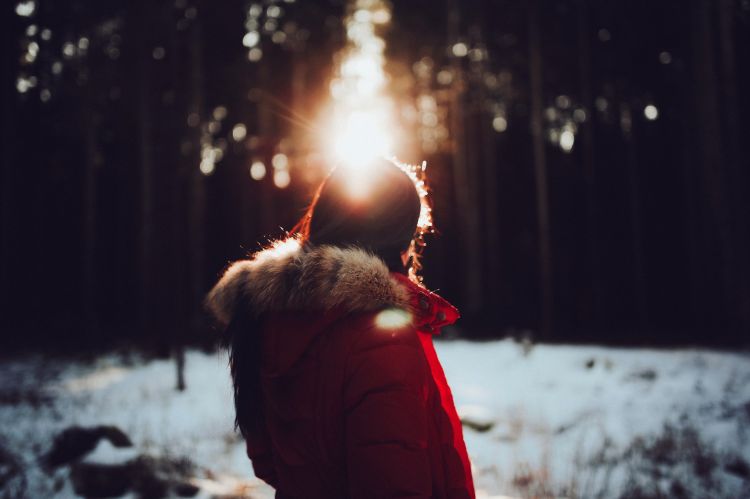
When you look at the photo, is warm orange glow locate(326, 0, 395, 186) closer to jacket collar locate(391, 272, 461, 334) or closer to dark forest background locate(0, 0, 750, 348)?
dark forest background locate(0, 0, 750, 348)

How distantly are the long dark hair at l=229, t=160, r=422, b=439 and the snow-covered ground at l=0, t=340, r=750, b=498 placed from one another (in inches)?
81.3

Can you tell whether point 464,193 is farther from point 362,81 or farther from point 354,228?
point 354,228

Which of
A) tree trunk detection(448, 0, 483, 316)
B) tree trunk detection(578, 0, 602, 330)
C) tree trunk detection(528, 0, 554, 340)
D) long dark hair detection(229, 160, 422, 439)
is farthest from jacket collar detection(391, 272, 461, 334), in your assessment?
tree trunk detection(578, 0, 602, 330)

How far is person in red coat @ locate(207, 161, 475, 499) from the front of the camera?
1164mm

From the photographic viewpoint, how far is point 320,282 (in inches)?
50.1

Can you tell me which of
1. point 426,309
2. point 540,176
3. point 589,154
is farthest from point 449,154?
point 426,309

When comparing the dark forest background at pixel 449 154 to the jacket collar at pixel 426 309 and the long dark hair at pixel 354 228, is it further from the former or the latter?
the jacket collar at pixel 426 309

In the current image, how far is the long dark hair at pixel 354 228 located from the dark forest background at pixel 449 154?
395 inches

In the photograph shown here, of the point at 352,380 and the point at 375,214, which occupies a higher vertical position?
the point at 375,214

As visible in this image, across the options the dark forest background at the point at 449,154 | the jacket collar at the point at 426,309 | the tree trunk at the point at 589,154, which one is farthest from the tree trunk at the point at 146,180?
the jacket collar at the point at 426,309

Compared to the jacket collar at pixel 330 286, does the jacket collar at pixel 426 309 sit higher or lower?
lower

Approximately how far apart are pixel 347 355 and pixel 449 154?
799 inches

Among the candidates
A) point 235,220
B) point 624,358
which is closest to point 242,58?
point 235,220

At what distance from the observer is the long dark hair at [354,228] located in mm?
1424
